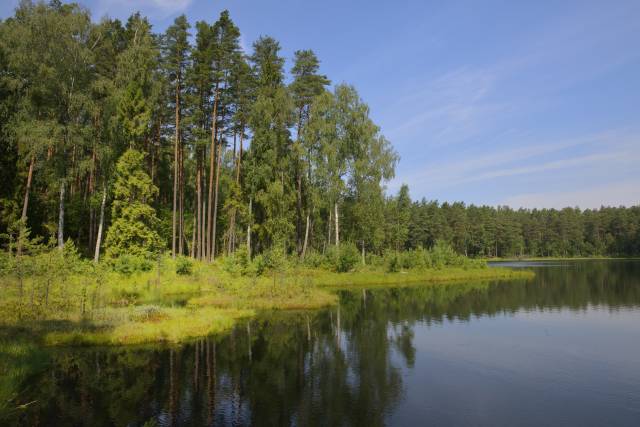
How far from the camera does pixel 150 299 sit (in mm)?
31094

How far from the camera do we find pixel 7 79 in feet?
109

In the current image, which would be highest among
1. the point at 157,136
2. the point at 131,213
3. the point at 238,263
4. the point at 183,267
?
the point at 157,136

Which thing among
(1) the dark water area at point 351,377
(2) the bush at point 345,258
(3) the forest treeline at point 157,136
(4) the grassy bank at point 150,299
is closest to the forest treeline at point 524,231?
(3) the forest treeline at point 157,136

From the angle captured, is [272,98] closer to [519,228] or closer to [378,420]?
[378,420]

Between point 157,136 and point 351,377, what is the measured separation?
128ft

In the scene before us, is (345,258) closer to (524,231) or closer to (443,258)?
(443,258)

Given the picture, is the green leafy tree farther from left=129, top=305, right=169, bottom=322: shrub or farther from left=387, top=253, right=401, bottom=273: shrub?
left=387, top=253, right=401, bottom=273: shrub

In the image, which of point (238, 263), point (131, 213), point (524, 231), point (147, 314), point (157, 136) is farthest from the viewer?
point (524, 231)

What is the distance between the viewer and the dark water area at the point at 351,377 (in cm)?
1162

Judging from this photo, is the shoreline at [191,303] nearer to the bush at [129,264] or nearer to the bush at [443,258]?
the bush at [129,264]

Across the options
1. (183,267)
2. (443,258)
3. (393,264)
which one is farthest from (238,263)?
(443,258)

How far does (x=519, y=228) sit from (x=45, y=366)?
144616 mm

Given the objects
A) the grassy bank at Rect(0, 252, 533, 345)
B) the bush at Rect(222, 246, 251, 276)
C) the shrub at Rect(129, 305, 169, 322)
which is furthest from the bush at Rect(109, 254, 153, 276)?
the shrub at Rect(129, 305, 169, 322)

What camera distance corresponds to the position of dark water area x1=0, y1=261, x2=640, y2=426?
1162 cm
